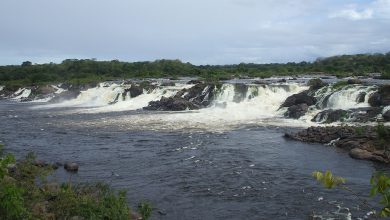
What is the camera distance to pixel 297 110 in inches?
1134

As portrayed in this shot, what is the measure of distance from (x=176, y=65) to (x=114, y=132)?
5818cm

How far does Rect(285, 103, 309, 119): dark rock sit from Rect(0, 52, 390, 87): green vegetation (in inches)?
1402

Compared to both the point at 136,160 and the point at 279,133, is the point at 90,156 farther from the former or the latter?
the point at 279,133

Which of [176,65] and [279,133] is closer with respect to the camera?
[279,133]

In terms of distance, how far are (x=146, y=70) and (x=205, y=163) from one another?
202 ft

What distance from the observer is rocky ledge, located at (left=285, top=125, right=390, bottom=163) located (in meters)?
17.4

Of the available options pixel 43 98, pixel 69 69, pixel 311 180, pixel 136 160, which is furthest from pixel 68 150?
pixel 69 69

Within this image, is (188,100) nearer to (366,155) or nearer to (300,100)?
(300,100)

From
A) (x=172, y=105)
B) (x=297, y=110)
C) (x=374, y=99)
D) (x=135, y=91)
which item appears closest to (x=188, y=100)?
(x=172, y=105)

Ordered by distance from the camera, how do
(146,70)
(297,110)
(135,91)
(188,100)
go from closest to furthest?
(297,110)
(188,100)
(135,91)
(146,70)

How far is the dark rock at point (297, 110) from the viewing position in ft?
93.3

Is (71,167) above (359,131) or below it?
below

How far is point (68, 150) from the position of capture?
2038 cm

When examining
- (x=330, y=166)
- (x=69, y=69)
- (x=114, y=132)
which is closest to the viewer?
(x=330, y=166)
